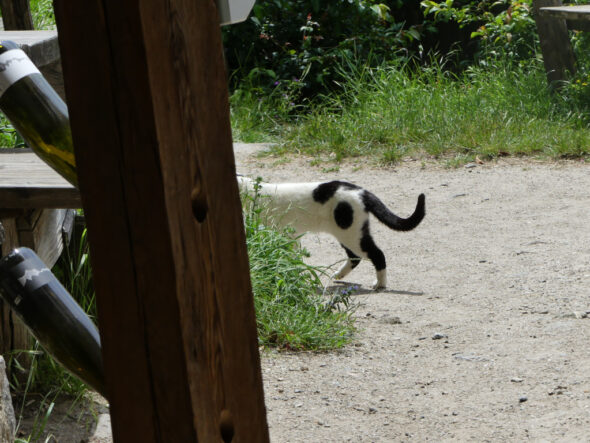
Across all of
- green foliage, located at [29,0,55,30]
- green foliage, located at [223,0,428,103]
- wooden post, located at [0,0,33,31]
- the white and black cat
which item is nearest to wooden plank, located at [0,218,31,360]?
wooden post, located at [0,0,33,31]

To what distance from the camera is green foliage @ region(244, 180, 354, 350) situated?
3.92 metres

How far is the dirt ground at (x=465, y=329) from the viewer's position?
10.5ft

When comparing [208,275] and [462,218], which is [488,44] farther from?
[208,275]

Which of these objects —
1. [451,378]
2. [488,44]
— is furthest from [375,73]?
[451,378]

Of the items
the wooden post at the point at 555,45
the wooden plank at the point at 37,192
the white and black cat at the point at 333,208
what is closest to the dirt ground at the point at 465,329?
the white and black cat at the point at 333,208

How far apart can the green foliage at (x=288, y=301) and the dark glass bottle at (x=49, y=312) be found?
278cm

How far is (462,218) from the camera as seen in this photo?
611 centimetres

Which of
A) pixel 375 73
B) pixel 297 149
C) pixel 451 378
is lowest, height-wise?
pixel 451 378

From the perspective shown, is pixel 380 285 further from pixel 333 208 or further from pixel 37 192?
pixel 37 192

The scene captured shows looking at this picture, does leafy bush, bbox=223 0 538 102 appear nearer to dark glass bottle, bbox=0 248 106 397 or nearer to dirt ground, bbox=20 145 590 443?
dirt ground, bbox=20 145 590 443

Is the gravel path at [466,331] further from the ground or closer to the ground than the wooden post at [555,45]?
closer to the ground

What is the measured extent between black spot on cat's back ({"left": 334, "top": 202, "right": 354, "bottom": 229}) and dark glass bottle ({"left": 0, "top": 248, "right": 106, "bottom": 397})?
4214 mm

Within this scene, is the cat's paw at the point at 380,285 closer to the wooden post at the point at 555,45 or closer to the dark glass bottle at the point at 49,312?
the wooden post at the point at 555,45

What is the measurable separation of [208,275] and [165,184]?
125 mm
